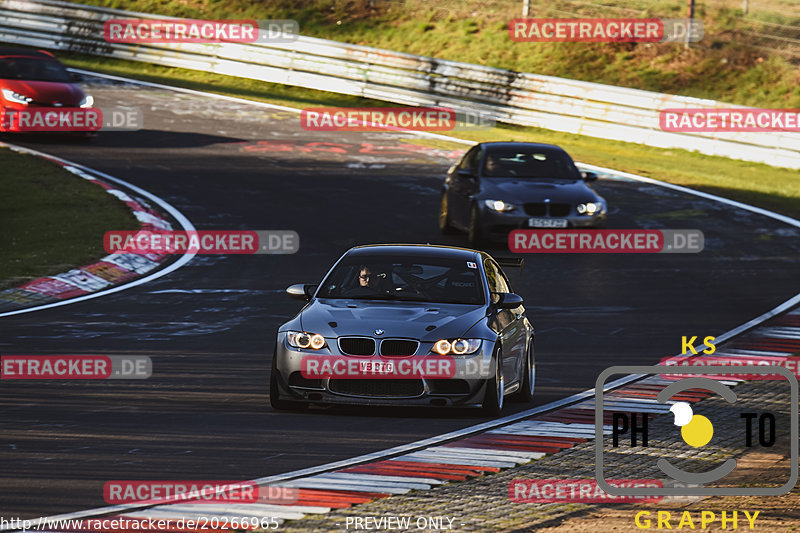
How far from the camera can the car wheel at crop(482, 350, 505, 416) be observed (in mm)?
10859

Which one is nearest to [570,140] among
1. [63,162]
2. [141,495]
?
[63,162]

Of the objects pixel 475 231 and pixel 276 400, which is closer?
pixel 276 400

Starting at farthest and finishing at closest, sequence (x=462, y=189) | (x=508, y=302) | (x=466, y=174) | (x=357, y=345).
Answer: (x=462, y=189), (x=466, y=174), (x=508, y=302), (x=357, y=345)

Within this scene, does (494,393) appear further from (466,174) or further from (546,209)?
(466,174)

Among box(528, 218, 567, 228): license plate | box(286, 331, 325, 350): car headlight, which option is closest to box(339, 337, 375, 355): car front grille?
box(286, 331, 325, 350): car headlight

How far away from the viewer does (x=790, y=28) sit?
1474 inches

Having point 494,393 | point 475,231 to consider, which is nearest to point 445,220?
point 475,231

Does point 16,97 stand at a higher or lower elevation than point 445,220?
higher

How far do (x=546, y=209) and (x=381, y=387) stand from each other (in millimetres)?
10775

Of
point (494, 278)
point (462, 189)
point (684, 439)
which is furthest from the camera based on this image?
point (462, 189)

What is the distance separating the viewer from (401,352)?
10.8m

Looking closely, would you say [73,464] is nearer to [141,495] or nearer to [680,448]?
[141,495]

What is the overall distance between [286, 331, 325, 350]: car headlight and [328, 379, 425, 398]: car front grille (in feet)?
1.06

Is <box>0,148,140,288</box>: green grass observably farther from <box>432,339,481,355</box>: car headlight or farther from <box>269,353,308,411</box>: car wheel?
<box>432,339,481,355</box>: car headlight
